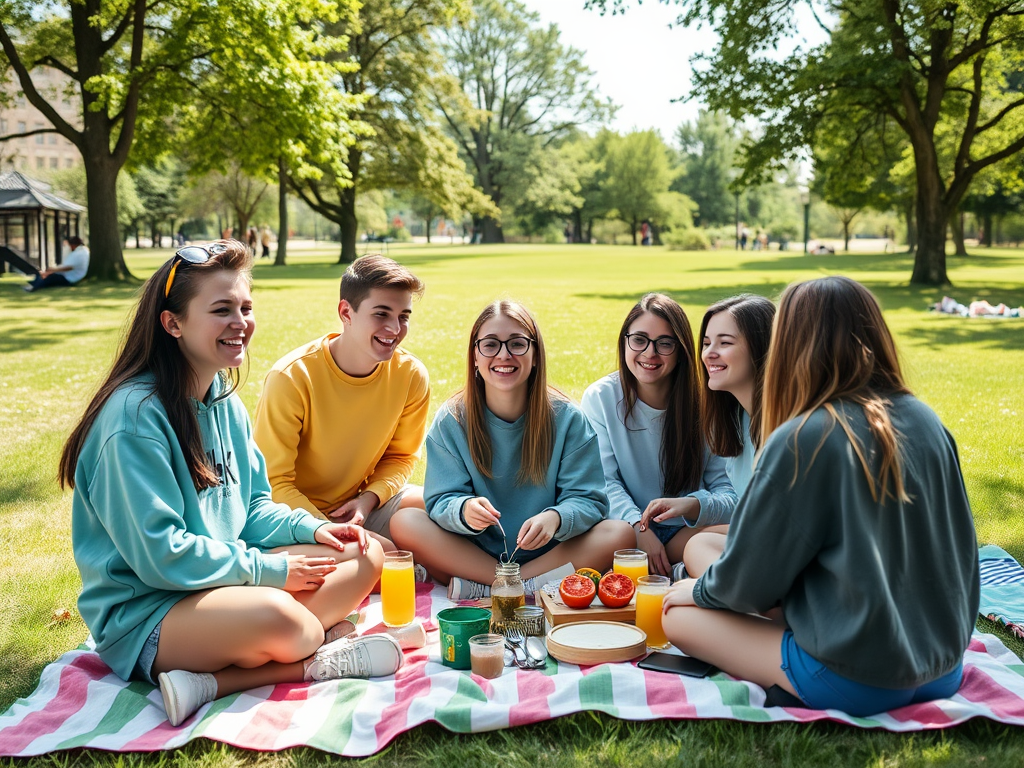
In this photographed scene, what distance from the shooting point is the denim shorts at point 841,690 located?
2.89m

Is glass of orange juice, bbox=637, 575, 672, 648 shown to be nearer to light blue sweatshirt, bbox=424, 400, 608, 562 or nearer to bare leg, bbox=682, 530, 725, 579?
bare leg, bbox=682, 530, 725, 579

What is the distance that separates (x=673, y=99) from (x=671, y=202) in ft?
167

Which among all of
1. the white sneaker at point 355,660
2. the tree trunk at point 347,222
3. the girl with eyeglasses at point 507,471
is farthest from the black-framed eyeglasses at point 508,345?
the tree trunk at point 347,222

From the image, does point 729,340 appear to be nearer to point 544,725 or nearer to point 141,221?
point 544,725

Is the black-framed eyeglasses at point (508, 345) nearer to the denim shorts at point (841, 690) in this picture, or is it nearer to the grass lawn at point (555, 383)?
the grass lawn at point (555, 383)

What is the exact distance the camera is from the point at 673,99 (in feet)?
72.1

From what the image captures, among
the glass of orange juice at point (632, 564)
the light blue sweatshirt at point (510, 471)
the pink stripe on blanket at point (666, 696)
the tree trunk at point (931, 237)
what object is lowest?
the pink stripe on blanket at point (666, 696)

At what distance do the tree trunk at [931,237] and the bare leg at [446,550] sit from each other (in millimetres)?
21672

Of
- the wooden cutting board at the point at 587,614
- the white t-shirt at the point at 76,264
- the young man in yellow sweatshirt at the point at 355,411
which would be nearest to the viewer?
the wooden cutting board at the point at 587,614

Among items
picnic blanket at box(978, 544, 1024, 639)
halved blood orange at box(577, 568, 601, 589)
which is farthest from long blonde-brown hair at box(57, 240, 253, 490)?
picnic blanket at box(978, 544, 1024, 639)

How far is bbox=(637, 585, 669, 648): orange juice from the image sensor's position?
3611mm

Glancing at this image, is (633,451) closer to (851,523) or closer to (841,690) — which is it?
(841,690)

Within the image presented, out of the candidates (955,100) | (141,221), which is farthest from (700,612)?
(141,221)

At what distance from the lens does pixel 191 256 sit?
3363mm
